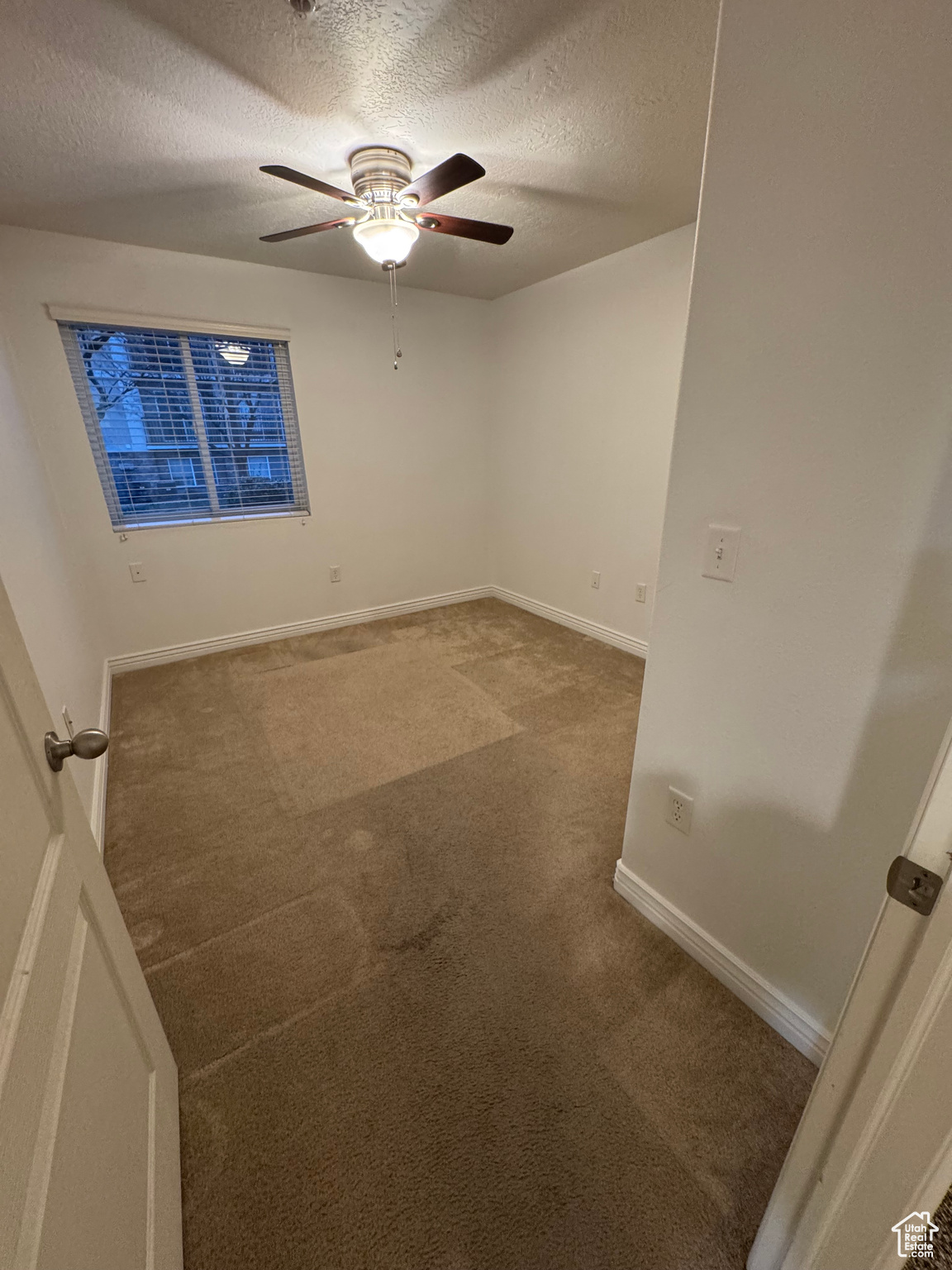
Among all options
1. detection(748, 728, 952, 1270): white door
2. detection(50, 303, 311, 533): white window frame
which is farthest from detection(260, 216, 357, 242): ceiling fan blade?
detection(748, 728, 952, 1270): white door

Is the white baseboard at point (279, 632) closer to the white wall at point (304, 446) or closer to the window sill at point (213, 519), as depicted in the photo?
the white wall at point (304, 446)

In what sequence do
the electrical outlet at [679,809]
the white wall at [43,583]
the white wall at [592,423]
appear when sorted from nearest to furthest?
the electrical outlet at [679,809] < the white wall at [43,583] < the white wall at [592,423]

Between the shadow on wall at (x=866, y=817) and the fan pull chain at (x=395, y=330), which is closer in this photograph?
the shadow on wall at (x=866, y=817)

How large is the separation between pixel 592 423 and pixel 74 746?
10.9ft

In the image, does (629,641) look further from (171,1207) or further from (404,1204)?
(171,1207)

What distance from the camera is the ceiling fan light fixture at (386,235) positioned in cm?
197

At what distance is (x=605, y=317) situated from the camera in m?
3.06

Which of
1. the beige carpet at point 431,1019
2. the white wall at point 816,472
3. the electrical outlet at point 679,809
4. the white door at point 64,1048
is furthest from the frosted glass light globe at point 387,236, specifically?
the electrical outlet at point 679,809

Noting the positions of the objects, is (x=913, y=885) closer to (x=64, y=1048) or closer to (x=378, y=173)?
(x=64, y=1048)

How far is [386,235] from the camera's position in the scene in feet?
6.54

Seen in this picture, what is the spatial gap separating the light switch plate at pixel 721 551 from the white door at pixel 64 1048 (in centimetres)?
127

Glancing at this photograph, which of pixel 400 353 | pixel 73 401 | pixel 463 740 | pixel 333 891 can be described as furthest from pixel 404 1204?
pixel 400 353

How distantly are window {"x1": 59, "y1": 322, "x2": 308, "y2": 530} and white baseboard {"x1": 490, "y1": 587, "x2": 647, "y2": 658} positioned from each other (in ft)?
6.03

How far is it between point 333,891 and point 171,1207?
31.4 inches
